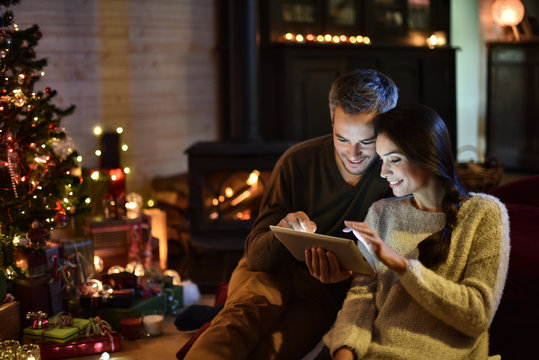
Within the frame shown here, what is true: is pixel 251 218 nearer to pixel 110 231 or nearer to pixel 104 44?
pixel 110 231

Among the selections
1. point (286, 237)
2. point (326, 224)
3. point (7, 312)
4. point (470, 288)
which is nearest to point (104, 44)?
point (7, 312)

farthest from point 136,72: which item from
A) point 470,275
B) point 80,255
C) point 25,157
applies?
point 470,275

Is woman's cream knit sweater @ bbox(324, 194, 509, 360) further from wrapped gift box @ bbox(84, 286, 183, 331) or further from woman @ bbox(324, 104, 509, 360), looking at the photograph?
wrapped gift box @ bbox(84, 286, 183, 331)

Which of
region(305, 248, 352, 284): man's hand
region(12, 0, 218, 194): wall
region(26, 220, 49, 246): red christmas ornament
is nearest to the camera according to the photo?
region(305, 248, 352, 284): man's hand

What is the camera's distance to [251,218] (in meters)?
4.22

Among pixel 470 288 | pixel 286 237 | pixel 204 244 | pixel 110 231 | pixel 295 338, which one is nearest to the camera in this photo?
pixel 470 288

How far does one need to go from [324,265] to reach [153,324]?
47.9 inches

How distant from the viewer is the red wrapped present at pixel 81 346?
2.64 metres

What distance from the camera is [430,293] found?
1.67m

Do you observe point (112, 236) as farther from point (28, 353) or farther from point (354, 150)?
point (354, 150)

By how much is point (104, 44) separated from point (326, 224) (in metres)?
2.73

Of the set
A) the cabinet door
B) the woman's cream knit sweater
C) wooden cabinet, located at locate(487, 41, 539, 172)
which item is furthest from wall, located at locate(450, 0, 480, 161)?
the woman's cream knit sweater

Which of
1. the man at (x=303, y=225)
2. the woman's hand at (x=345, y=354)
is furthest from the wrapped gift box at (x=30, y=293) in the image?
the woman's hand at (x=345, y=354)

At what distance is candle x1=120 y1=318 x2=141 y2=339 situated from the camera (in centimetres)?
284
